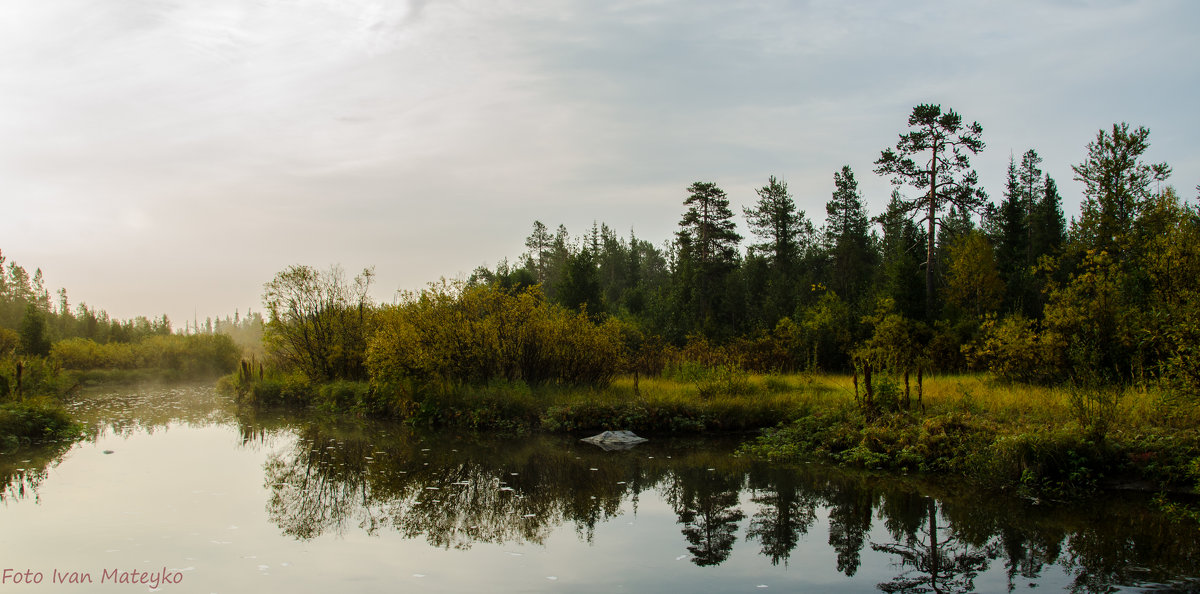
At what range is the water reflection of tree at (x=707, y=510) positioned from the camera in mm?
8203

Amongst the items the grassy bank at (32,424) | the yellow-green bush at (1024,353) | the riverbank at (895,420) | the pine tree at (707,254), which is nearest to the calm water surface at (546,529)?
the riverbank at (895,420)

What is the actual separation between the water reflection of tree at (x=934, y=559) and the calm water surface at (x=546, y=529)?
32mm

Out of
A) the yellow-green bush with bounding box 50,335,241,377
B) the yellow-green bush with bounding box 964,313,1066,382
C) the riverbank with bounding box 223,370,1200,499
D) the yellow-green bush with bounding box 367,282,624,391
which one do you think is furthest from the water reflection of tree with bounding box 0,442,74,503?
the yellow-green bush with bounding box 50,335,241,377

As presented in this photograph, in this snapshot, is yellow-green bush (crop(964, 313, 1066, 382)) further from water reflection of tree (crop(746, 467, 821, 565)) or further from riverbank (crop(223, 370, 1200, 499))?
water reflection of tree (crop(746, 467, 821, 565))

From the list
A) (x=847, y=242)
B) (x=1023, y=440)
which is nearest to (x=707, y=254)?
(x=847, y=242)

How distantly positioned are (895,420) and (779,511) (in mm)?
4600

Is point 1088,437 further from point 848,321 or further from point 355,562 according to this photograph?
point 848,321

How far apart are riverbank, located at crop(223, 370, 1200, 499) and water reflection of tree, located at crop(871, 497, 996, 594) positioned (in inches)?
100

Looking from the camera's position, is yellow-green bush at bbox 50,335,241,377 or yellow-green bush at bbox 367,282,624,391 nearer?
yellow-green bush at bbox 367,282,624,391

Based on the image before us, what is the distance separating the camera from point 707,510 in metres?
10.0

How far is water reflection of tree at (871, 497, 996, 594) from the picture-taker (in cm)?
691

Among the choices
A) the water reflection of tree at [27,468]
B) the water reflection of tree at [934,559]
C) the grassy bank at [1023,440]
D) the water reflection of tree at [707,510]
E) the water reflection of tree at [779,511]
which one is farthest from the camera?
the water reflection of tree at [27,468]

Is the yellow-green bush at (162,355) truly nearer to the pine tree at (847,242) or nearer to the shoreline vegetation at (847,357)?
the shoreline vegetation at (847,357)

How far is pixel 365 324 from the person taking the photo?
2642cm
